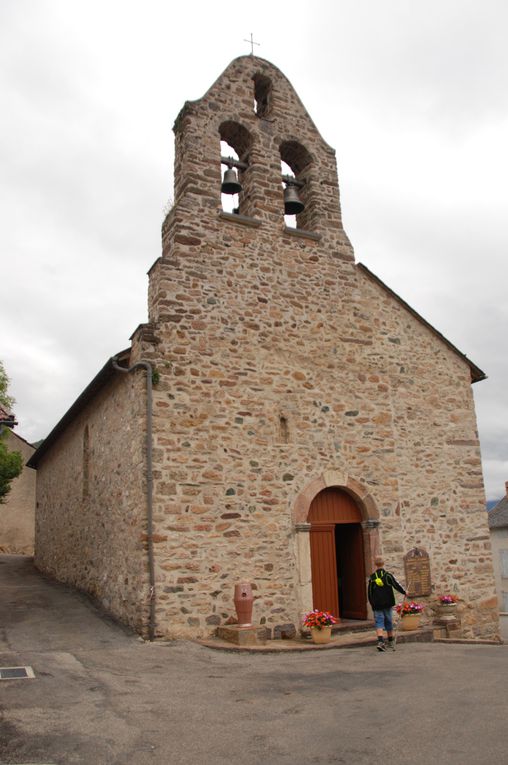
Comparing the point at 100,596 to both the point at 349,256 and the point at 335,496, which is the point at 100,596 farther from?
the point at 349,256

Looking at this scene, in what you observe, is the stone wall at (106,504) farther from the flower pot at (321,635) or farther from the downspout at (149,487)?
the flower pot at (321,635)

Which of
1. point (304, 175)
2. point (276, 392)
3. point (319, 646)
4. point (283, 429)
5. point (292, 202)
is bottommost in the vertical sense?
point (319, 646)

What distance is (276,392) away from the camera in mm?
11609

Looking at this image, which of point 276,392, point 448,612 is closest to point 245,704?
point 276,392

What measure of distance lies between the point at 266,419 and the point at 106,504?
3576 millimetres

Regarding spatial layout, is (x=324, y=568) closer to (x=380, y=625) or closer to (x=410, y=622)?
(x=410, y=622)

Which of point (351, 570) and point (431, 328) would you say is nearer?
point (351, 570)

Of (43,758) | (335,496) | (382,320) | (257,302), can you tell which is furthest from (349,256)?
(43,758)

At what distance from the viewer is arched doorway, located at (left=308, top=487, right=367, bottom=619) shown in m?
11.5

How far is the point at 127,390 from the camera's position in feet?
36.6

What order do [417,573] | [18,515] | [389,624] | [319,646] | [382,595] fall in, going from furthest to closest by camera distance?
[18,515] < [417,573] < [319,646] < [389,624] < [382,595]

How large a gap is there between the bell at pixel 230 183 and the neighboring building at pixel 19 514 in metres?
16.3

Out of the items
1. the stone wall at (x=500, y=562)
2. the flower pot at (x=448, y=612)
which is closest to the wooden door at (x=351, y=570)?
the flower pot at (x=448, y=612)

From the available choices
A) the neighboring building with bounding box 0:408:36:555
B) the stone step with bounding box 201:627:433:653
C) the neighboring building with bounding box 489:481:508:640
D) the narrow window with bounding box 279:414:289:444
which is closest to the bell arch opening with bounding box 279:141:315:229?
the narrow window with bounding box 279:414:289:444
